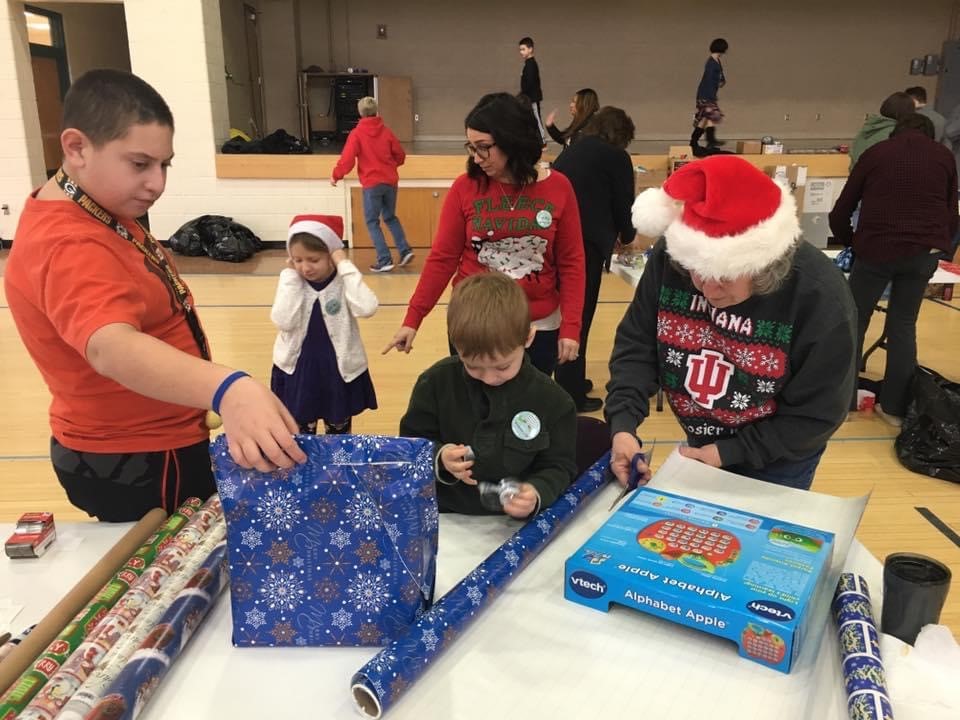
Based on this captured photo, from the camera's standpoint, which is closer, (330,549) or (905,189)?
(330,549)

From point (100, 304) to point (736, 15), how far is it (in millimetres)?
11676


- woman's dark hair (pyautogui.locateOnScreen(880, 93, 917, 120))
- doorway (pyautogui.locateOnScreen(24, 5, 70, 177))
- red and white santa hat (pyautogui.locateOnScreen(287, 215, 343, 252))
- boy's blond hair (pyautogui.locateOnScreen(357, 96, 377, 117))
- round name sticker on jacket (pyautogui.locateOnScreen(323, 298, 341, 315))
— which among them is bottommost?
round name sticker on jacket (pyautogui.locateOnScreen(323, 298, 341, 315))

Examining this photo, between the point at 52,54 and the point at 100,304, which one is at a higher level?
the point at 52,54

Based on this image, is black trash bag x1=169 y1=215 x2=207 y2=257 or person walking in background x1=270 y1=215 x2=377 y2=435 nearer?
person walking in background x1=270 y1=215 x2=377 y2=435

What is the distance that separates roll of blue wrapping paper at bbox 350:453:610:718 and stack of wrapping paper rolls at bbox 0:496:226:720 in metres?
0.27

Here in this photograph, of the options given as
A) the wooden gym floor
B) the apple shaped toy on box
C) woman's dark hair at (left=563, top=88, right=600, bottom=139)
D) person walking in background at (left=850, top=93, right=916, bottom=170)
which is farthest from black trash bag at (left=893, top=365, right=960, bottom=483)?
the apple shaped toy on box

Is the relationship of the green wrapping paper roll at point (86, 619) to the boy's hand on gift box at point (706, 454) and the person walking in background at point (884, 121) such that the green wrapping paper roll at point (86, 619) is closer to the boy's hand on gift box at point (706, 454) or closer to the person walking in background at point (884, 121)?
the boy's hand on gift box at point (706, 454)

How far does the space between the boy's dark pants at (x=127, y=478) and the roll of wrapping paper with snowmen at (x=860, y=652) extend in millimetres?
1096

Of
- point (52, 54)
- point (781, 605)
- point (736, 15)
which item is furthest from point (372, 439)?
point (736, 15)

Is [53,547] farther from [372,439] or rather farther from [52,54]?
[52,54]

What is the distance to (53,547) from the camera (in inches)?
51.4

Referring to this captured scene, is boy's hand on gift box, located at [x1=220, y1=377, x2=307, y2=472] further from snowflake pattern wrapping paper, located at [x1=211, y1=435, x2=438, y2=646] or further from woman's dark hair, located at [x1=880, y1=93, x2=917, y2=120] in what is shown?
woman's dark hair, located at [x1=880, y1=93, x2=917, y2=120]

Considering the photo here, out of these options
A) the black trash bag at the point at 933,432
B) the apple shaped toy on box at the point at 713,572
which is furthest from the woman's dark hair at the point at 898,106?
the apple shaped toy on box at the point at 713,572

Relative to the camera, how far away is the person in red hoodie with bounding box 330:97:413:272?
6648 millimetres
